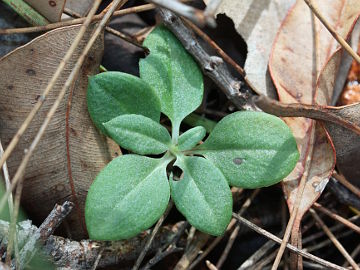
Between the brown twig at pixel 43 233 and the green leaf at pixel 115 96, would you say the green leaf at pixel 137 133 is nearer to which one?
the green leaf at pixel 115 96

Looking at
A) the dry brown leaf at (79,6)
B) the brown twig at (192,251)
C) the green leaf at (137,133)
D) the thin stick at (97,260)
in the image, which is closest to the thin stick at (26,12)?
the dry brown leaf at (79,6)

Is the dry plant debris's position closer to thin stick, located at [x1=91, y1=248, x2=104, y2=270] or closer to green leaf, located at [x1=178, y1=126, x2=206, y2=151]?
thin stick, located at [x1=91, y1=248, x2=104, y2=270]

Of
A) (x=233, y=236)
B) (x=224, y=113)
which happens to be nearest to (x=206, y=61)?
(x=224, y=113)

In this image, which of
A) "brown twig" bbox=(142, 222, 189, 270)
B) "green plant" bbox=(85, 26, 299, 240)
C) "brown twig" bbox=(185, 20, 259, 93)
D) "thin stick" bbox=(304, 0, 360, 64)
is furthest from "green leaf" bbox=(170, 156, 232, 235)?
"thin stick" bbox=(304, 0, 360, 64)

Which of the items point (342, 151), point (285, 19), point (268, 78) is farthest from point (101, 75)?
point (342, 151)

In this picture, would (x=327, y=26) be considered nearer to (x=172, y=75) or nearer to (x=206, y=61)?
(x=206, y=61)

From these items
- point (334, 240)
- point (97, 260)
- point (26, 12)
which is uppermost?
point (26, 12)
